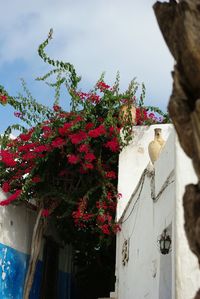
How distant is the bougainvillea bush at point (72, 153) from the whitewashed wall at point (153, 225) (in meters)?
0.31

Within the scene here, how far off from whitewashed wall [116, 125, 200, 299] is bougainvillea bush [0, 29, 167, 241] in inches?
12.2

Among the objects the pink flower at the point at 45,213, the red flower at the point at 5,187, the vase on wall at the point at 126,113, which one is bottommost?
the pink flower at the point at 45,213

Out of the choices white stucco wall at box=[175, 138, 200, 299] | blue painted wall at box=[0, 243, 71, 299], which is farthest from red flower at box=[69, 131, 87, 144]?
white stucco wall at box=[175, 138, 200, 299]

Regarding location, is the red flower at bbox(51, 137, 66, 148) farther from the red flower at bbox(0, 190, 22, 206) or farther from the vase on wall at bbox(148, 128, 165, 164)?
the vase on wall at bbox(148, 128, 165, 164)

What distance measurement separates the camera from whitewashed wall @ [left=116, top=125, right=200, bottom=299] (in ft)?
16.5

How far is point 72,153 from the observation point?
9883 millimetres

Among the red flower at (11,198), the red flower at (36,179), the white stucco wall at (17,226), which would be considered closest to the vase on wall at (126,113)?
the red flower at (36,179)

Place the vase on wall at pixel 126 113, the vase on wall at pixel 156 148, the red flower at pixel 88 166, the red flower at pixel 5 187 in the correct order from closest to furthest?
the vase on wall at pixel 156 148, the red flower at pixel 88 166, the red flower at pixel 5 187, the vase on wall at pixel 126 113

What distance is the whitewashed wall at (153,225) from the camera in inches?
199

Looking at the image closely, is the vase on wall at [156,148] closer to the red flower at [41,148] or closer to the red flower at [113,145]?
the red flower at [113,145]

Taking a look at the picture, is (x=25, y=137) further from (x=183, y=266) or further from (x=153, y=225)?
(x=183, y=266)

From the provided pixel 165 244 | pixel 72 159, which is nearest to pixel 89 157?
pixel 72 159

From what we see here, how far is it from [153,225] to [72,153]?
11.5 feet

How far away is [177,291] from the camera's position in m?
4.93
